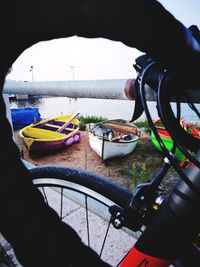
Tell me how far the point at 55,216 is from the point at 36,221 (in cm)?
5

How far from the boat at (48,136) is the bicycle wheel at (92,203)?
5700 millimetres

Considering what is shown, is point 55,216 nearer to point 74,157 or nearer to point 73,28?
point 73,28

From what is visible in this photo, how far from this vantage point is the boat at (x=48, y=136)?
8086 millimetres

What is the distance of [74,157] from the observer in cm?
855

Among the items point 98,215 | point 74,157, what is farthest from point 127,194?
point 74,157

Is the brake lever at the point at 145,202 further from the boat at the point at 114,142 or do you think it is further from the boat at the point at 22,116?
the boat at the point at 22,116

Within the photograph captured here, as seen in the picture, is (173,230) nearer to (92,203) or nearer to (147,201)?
(147,201)

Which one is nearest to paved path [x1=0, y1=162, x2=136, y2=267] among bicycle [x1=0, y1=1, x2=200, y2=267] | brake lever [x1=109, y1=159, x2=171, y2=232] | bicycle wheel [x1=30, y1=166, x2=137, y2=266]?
bicycle wheel [x1=30, y1=166, x2=137, y2=266]

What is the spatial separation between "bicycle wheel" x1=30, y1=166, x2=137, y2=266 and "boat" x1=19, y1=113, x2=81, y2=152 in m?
5.70

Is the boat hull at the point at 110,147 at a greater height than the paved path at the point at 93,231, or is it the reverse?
the paved path at the point at 93,231

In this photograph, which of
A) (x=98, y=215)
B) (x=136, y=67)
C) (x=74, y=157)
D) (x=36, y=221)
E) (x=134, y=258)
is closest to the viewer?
(x=36, y=221)

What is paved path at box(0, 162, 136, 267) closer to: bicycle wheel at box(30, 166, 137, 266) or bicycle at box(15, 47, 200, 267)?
bicycle wheel at box(30, 166, 137, 266)

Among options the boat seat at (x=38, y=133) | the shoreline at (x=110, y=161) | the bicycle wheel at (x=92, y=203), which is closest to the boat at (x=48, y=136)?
the boat seat at (x=38, y=133)

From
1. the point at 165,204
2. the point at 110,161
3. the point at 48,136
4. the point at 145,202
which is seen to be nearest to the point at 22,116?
the point at 48,136
